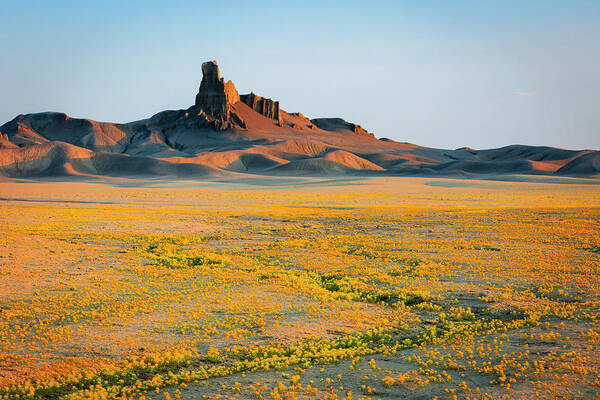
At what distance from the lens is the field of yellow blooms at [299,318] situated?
10156mm

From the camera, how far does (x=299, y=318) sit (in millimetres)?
14477

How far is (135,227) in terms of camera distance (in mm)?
35750

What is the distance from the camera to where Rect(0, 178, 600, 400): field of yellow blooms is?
400 inches

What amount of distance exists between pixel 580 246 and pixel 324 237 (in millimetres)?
14492

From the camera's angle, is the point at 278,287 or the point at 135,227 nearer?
the point at 278,287

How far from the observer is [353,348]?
→ 39.7 ft

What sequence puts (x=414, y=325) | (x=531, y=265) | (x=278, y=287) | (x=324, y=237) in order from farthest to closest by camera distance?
(x=324, y=237) → (x=531, y=265) → (x=278, y=287) → (x=414, y=325)

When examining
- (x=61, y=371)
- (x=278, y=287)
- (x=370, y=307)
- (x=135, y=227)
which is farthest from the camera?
(x=135, y=227)

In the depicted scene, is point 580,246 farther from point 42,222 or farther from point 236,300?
point 42,222

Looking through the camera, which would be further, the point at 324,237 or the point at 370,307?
the point at 324,237

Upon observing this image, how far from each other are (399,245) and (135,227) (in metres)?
19.1

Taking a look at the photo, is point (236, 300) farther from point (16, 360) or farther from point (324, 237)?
point (324, 237)

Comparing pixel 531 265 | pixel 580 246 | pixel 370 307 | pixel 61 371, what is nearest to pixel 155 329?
pixel 61 371

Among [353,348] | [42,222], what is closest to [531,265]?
[353,348]
